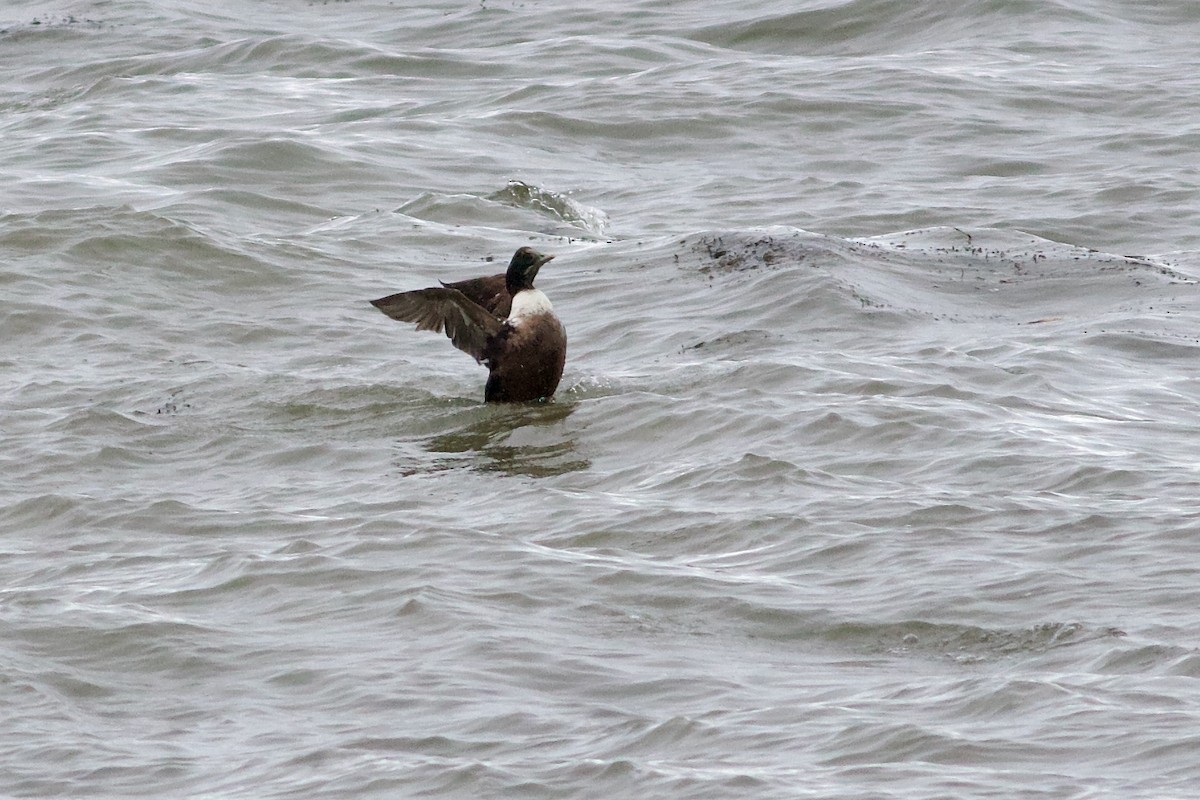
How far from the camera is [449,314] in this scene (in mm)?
10562

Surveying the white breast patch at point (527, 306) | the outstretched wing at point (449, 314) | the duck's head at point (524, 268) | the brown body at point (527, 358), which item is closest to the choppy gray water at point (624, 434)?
the brown body at point (527, 358)

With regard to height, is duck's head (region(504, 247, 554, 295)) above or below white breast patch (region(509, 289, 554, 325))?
above

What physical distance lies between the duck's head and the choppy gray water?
2.19 feet

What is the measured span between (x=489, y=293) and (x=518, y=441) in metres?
1.23

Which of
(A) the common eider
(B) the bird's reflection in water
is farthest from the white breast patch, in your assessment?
(B) the bird's reflection in water

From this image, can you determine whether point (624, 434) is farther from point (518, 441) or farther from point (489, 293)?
point (489, 293)

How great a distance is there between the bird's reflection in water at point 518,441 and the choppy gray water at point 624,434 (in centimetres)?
5

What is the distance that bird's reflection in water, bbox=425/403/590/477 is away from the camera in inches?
374

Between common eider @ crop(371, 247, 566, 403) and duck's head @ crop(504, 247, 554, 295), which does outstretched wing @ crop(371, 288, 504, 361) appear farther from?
duck's head @ crop(504, 247, 554, 295)

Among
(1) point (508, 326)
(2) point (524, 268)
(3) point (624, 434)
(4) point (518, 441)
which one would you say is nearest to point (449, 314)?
(1) point (508, 326)

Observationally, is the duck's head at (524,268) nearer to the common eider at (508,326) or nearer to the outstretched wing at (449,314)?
the common eider at (508,326)

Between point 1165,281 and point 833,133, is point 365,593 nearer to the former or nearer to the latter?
point 1165,281

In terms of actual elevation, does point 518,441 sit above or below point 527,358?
below

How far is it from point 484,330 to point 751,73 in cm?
895
